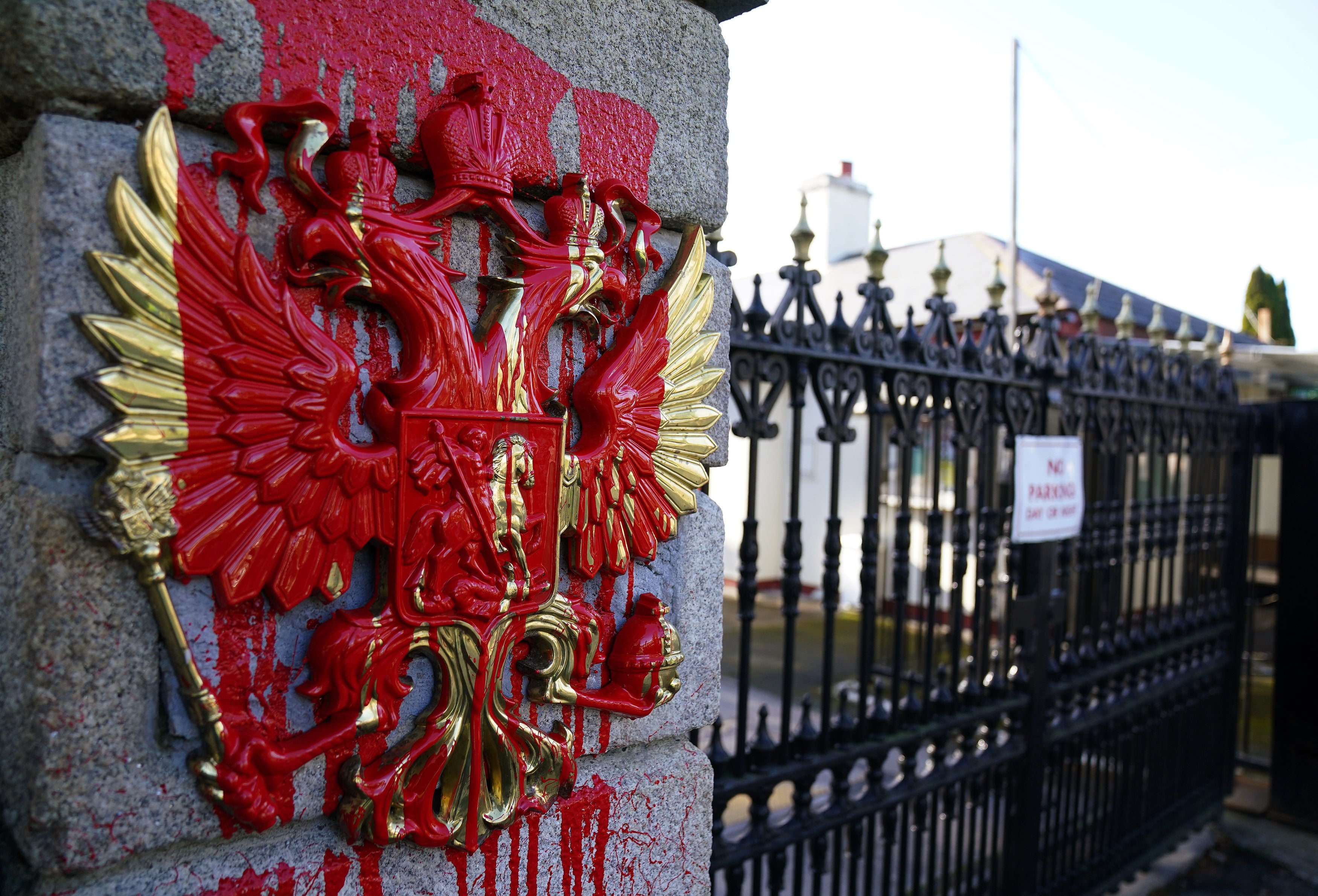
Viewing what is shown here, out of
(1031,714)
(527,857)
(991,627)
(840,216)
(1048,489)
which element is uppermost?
(840,216)

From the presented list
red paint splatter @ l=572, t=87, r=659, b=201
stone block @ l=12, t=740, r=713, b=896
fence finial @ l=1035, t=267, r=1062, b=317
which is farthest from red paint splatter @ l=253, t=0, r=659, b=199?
fence finial @ l=1035, t=267, r=1062, b=317

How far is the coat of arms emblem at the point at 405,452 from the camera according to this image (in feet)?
2.92

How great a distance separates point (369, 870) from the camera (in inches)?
43.3

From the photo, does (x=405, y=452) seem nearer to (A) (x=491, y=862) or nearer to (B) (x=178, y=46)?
(B) (x=178, y=46)

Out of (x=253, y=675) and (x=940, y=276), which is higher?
(x=940, y=276)

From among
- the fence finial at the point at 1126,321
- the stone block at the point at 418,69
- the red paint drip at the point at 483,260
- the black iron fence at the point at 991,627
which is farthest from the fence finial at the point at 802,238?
the fence finial at the point at 1126,321

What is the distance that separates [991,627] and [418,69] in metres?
3.48

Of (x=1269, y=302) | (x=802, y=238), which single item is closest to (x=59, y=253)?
(x=802, y=238)

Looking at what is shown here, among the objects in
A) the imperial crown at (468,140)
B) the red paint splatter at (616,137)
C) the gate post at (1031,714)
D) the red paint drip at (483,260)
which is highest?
the red paint splatter at (616,137)

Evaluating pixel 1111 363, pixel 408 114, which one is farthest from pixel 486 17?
pixel 1111 363

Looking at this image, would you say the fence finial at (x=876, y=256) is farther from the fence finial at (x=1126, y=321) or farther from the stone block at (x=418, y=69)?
the fence finial at (x=1126, y=321)

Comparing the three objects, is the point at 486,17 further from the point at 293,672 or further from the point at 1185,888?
the point at 1185,888

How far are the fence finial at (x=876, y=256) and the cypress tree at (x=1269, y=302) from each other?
2077 cm

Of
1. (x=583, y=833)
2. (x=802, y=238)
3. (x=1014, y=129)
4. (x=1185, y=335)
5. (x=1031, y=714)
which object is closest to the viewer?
(x=583, y=833)
